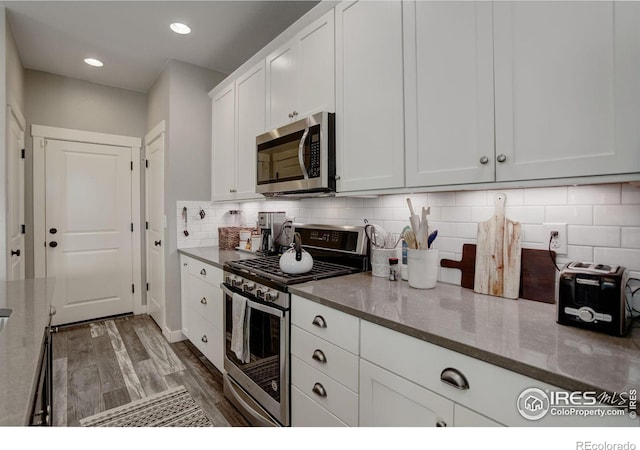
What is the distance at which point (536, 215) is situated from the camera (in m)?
1.38

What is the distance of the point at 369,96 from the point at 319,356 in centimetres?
129

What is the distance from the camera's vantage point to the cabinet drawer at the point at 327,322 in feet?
4.27

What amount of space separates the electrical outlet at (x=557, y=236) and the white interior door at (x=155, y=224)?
10.3 feet

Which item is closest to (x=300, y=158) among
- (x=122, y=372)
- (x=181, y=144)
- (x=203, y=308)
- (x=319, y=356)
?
(x=319, y=356)

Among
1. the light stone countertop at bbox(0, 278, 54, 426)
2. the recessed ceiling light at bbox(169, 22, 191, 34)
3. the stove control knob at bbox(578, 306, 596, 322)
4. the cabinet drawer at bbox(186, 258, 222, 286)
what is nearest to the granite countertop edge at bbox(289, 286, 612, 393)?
the stove control knob at bbox(578, 306, 596, 322)

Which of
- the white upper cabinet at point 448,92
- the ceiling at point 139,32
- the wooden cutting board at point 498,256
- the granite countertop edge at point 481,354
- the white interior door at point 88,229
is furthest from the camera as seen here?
the white interior door at point 88,229

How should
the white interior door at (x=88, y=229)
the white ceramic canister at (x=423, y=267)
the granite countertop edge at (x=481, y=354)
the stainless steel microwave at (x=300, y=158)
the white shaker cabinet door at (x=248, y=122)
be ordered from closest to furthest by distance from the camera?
Answer: the granite countertop edge at (x=481, y=354)
the white ceramic canister at (x=423, y=267)
the stainless steel microwave at (x=300, y=158)
the white shaker cabinet door at (x=248, y=122)
the white interior door at (x=88, y=229)

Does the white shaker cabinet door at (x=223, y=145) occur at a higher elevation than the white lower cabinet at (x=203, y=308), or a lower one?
higher

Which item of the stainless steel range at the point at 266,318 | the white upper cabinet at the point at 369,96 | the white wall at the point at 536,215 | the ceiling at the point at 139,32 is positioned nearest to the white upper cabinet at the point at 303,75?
the white upper cabinet at the point at 369,96

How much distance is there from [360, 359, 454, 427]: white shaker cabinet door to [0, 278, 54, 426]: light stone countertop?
0.99 meters

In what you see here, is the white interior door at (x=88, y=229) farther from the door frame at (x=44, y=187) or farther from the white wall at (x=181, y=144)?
the white wall at (x=181, y=144)

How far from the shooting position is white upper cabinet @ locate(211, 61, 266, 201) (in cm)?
257

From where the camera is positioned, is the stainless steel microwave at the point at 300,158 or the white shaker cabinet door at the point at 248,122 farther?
the white shaker cabinet door at the point at 248,122
